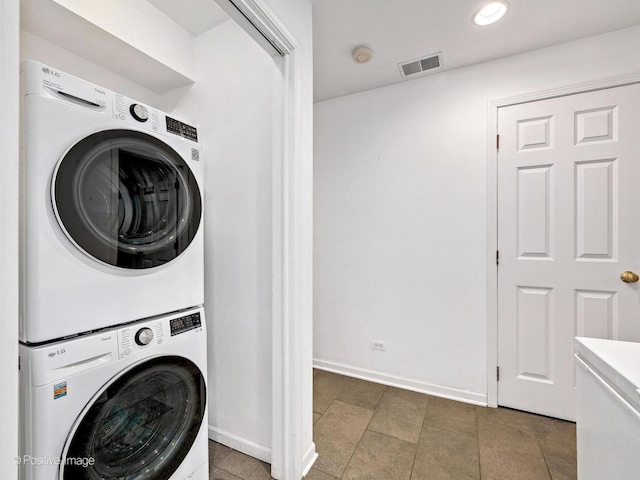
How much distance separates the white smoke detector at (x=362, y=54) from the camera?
189 centimetres

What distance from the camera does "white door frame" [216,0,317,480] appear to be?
52.8 inches

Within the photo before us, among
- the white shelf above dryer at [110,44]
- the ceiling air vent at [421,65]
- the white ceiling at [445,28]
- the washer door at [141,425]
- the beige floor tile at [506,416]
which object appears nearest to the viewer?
the washer door at [141,425]

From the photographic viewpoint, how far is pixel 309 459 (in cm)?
147

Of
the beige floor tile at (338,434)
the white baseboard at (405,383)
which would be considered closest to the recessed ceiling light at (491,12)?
the white baseboard at (405,383)

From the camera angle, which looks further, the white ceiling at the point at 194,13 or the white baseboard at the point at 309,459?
the white ceiling at the point at 194,13

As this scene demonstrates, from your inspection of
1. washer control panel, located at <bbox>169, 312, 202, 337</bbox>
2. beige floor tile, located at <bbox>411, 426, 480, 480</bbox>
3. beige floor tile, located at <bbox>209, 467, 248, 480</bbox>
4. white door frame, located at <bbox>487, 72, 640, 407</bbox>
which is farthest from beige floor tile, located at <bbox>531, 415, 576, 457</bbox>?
washer control panel, located at <bbox>169, 312, 202, 337</bbox>

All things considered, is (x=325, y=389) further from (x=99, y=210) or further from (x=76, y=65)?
(x=76, y=65)

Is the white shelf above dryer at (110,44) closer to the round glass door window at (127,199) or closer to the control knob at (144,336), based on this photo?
the round glass door window at (127,199)

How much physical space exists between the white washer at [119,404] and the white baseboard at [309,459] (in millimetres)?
477

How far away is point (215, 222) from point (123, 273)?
68cm

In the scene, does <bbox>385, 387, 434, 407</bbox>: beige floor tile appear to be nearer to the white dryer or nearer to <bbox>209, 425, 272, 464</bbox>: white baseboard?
<bbox>209, 425, 272, 464</bbox>: white baseboard

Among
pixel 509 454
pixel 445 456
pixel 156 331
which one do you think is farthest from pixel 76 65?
pixel 509 454

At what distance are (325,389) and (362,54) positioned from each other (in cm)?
252

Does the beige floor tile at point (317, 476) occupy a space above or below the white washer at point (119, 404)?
below
